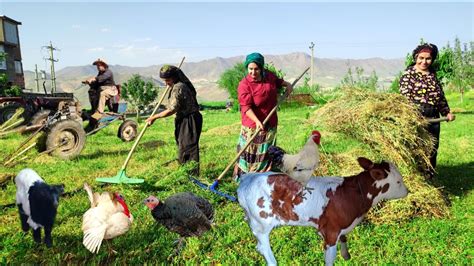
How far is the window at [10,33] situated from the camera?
3300cm

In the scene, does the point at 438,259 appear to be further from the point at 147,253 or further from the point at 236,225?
the point at 147,253

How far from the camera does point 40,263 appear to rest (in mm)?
3205

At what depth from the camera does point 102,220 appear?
1972mm

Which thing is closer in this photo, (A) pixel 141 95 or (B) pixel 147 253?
(B) pixel 147 253

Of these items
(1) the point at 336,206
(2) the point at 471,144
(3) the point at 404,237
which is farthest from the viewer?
(2) the point at 471,144

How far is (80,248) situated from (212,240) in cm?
125

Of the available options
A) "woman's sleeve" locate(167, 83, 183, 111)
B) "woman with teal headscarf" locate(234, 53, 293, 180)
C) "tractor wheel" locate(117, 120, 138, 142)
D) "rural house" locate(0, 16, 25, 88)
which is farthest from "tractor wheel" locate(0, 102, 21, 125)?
"rural house" locate(0, 16, 25, 88)

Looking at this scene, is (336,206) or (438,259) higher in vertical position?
(336,206)

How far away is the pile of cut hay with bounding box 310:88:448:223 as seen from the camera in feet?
12.6

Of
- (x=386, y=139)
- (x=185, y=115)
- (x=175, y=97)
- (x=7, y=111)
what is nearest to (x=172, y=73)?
(x=175, y=97)

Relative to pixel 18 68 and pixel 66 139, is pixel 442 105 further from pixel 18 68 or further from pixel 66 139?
pixel 18 68

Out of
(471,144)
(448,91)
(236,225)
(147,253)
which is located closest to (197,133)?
(236,225)

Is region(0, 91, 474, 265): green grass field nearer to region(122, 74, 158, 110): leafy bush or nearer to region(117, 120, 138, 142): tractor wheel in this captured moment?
region(117, 120, 138, 142): tractor wheel

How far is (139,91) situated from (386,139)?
42.0 meters
